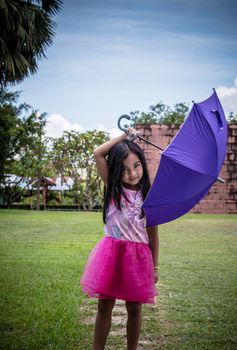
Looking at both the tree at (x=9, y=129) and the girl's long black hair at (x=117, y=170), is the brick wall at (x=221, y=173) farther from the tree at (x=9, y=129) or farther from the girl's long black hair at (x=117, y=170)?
the girl's long black hair at (x=117, y=170)

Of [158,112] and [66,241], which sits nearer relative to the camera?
[66,241]

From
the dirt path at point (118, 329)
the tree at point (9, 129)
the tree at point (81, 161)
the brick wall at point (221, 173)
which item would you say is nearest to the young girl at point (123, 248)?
the dirt path at point (118, 329)

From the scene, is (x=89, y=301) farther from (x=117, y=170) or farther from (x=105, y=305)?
(x=117, y=170)

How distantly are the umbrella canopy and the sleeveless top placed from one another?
112mm

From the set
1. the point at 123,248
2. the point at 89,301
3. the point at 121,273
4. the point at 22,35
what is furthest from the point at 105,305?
the point at 22,35

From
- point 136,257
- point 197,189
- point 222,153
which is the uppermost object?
point 222,153

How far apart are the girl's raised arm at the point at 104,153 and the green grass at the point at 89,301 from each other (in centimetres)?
126

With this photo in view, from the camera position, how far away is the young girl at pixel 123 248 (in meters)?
2.59

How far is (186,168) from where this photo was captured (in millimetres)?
2570

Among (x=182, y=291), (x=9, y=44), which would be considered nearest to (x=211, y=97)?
(x=182, y=291)

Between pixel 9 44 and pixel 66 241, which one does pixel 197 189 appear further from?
pixel 9 44

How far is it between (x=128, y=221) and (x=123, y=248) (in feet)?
0.55

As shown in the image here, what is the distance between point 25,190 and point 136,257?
1129 inches

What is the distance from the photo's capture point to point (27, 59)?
522 inches
